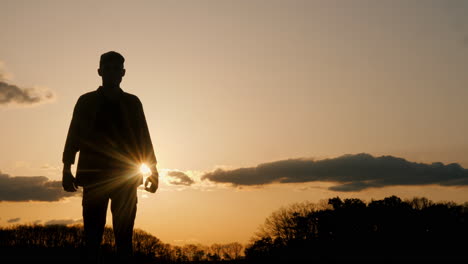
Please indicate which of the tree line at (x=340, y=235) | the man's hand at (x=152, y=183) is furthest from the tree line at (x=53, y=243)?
the man's hand at (x=152, y=183)

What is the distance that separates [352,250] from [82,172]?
360ft

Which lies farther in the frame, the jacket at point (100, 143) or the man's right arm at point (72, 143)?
the man's right arm at point (72, 143)

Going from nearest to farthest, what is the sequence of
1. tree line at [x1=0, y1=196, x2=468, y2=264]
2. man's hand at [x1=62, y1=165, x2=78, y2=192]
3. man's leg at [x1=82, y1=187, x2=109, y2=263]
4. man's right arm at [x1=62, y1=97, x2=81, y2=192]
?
man's leg at [x1=82, y1=187, x2=109, y2=263] → man's hand at [x1=62, y1=165, x2=78, y2=192] → man's right arm at [x1=62, y1=97, x2=81, y2=192] → tree line at [x1=0, y1=196, x2=468, y2=264]

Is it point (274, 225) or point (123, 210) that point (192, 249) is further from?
point (123, 210)

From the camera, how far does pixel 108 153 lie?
760 cm

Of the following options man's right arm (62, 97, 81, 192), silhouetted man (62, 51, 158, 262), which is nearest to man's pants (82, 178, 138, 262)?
silhouetted man (62, 51, 158, 262)

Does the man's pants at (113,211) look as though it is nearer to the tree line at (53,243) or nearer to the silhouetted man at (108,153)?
the silhouetted man at (108,153)

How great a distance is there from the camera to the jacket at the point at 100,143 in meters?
7.54

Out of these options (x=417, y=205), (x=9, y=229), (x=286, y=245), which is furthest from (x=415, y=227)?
(x=9, y=229)

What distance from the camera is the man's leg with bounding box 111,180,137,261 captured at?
737 centimetres

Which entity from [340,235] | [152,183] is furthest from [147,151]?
[340,235]

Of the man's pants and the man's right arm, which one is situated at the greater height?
the man's right arm

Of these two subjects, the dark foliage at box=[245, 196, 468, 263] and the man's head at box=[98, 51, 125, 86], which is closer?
the man's head at box=[98, 51, 125, 86]

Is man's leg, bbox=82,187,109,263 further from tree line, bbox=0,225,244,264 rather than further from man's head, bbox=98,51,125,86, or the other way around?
tree line, bbox=0,225,244,264
